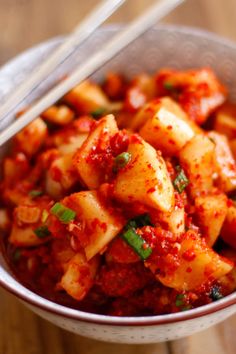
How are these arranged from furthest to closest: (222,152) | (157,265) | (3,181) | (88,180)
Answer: (3,181) → (222,152) → (88,180) → (157,265)

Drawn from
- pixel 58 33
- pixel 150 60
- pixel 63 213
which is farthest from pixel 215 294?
pixel 58 33

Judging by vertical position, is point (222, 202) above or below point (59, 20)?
below

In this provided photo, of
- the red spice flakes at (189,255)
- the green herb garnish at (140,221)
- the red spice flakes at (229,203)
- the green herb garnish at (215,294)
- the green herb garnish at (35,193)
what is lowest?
the green herb garnish at (215,294)

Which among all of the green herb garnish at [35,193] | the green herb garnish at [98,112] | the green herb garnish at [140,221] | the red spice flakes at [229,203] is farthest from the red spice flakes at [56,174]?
the red spice flakes at [229,203]

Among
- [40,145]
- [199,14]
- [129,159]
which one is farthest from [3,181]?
[199,14]

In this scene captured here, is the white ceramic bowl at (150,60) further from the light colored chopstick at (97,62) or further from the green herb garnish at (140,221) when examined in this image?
the light colored chopstick at (97,62)

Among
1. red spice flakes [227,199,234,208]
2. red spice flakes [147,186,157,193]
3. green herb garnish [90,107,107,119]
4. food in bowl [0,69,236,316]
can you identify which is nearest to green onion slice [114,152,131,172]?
food in bowl [0,69,236,316]

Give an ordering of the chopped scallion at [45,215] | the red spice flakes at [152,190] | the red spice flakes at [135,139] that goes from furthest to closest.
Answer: the chopped scallion at [45,215] < the red spice flakes at [135,139] < the red spice flakes at [152,190]

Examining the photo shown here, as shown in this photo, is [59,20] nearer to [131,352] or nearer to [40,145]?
[40,145]
